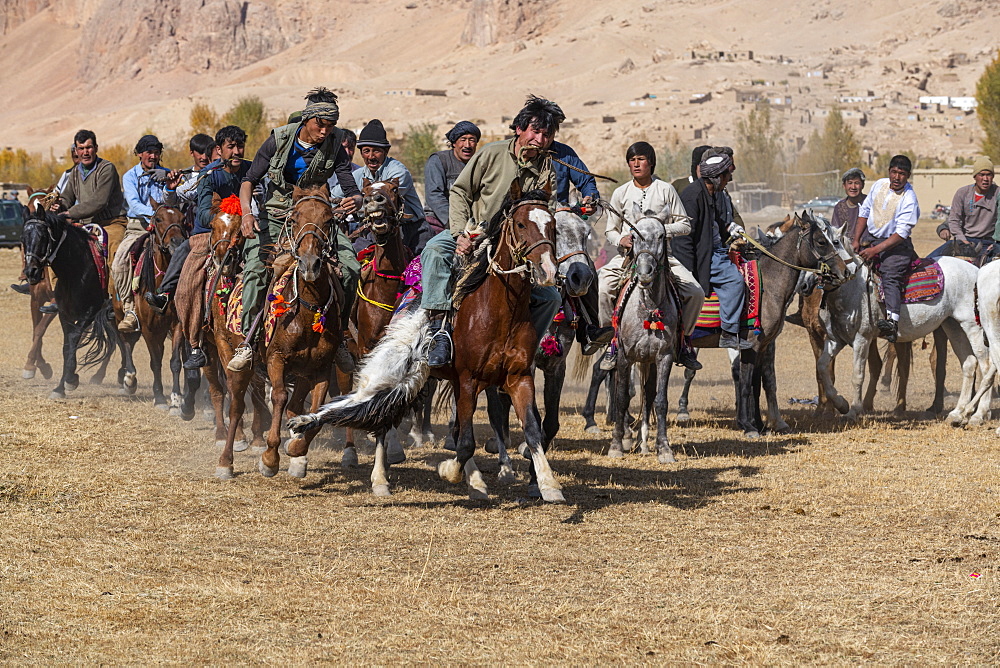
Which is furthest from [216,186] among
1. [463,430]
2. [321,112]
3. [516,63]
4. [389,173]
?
[516,63]

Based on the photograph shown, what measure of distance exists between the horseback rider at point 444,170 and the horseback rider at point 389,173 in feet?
0.37

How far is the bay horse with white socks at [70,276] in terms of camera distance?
1490cm

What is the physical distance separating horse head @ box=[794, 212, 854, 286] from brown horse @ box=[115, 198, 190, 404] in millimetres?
6650

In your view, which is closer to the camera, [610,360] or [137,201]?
[610,360]

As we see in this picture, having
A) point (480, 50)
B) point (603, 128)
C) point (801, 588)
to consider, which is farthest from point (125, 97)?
point (801, 588)

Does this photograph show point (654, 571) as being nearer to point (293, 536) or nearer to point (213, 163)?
point (293, 536)

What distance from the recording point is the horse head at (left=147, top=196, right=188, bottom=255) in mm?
13678

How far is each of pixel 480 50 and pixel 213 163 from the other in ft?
484

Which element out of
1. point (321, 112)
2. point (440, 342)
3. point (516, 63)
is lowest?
point (440, 342)

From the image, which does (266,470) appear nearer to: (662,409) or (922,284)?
(662,409)

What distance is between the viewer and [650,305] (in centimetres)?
1095

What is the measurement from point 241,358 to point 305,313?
733mm

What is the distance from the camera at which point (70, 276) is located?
1521 centimetres

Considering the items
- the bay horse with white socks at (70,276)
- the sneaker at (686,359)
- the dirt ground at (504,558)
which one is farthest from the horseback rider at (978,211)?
the bay horse with white socks at (70,276)
